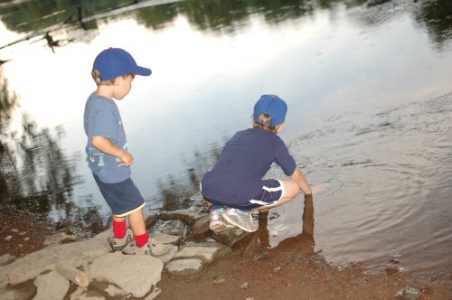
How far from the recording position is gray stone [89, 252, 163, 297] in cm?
310

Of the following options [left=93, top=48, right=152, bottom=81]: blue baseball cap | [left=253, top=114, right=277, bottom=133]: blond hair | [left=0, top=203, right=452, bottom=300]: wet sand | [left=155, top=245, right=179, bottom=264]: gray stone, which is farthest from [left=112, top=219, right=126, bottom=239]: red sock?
[left=253, top=114, right=277, bottom=133]: blond hair

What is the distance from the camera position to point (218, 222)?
3.65 m

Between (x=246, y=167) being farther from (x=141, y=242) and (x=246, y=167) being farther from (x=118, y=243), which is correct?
(x=118, y=243)

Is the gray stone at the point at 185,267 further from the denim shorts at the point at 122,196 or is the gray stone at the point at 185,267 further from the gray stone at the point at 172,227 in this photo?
the gray stone at the point at 172,227

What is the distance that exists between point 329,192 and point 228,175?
1099 mm

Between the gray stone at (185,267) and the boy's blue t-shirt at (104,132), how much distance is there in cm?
74

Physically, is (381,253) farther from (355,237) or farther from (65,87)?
(65,87)

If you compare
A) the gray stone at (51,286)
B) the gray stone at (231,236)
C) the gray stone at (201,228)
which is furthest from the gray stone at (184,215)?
the gray stone at (51,286)

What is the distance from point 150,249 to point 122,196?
51cm

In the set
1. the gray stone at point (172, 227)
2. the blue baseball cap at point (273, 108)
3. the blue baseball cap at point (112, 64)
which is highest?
the blue baseball cap at point (112, 64)

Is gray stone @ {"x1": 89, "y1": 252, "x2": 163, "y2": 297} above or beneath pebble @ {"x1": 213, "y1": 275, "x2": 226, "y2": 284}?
above

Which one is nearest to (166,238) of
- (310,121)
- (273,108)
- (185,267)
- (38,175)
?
(185,267)

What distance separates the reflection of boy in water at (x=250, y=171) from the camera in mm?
3502

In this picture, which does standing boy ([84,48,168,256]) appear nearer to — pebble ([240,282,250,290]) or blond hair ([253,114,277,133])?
pebble ([240,282,250,290])
